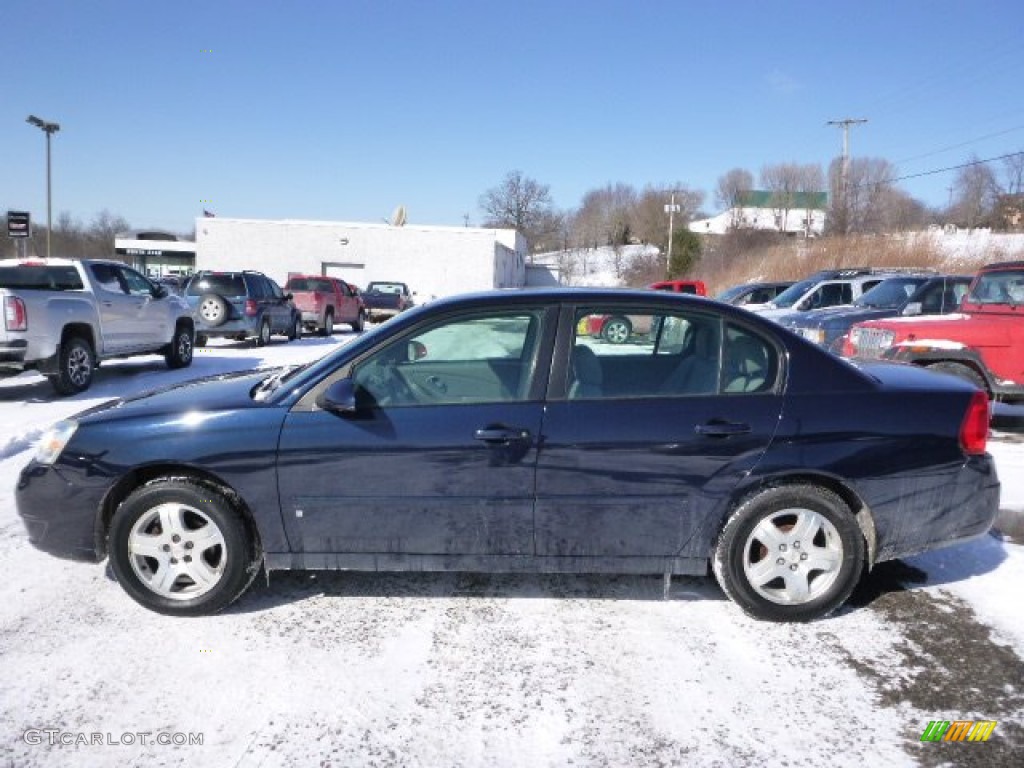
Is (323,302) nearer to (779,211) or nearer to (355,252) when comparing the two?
(355,252)

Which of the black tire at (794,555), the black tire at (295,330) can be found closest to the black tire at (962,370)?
the black tire at (794,555)

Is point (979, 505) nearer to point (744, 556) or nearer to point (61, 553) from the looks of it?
point (744, 556)

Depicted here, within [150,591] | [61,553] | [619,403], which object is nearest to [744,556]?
[619,403]

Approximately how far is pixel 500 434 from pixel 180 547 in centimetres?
161

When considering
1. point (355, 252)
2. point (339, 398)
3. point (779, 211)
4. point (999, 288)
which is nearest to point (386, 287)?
point (355, 252)

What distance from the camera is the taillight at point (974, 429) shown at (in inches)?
138

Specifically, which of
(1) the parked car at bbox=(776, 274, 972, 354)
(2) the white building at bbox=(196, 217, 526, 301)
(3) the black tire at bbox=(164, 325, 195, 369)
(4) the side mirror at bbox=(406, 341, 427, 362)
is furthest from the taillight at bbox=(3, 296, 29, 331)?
(2) the white building at bbox=(196, 217, 526, 301)

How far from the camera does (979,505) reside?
11.6 ft

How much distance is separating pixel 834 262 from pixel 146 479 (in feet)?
122

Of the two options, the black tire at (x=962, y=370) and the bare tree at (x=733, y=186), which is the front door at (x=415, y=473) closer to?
the black tire at (x=962, y=370)

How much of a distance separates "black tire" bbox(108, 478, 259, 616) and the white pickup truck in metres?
6.24

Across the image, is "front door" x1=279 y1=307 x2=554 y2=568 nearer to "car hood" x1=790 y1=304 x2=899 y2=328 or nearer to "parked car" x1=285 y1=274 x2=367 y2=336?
"car hood" x1=790 y1=304 x2=899 y2=328

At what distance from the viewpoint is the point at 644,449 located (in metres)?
3.28

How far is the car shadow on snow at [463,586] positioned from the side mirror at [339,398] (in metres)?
1.03
